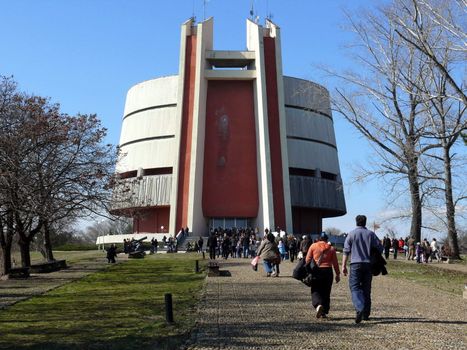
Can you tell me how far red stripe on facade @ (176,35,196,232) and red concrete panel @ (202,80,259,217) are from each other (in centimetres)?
208

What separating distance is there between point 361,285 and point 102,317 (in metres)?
4.57

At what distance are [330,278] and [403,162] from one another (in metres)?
20.1

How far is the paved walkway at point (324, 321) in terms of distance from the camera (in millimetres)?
8000

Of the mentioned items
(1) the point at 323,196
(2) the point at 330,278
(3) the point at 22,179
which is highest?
(1) the point at 323,196

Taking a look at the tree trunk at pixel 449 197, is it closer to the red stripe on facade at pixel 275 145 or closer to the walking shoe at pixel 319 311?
the walking shoe at pixel 319 311

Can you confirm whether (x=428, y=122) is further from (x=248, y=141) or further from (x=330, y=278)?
(x=248, y=141)

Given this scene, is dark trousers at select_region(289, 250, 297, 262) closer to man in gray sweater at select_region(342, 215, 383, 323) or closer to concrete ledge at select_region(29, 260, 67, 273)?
concrete ledge at select_region(29, 260, 67, 273)

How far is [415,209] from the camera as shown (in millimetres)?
32469

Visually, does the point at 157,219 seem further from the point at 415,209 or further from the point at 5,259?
the point at 5,259

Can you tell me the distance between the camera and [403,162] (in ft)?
95.7

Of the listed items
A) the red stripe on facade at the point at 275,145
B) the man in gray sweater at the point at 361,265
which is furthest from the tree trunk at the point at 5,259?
the red stripe on facade at the point at 275,145

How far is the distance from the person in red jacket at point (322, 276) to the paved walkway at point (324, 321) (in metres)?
0.27

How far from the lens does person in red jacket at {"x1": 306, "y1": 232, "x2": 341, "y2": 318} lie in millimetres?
10125

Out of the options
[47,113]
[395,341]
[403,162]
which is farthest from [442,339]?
[403,162]
